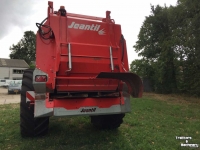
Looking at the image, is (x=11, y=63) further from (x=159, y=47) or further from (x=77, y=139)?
(x=77, y=139)

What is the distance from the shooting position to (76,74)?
13.4ft

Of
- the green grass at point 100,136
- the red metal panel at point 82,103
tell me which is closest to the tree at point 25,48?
the green grass at point 100,136

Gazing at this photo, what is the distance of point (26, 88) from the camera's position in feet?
14.6

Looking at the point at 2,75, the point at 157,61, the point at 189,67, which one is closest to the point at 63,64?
the point at 189,67

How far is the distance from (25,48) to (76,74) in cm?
6688

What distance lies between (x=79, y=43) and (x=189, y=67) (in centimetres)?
1516

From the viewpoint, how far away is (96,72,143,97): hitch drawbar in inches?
144

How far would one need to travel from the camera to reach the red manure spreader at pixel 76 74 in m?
3.83

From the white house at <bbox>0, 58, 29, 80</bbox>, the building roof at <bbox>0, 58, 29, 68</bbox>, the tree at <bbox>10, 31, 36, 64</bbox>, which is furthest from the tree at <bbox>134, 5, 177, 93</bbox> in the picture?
the tree at <bbox>10, 31, 36, 64</bbox>

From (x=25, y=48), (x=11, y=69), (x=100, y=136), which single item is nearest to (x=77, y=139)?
(x=100, y=136)

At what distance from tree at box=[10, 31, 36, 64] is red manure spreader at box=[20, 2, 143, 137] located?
6350cm

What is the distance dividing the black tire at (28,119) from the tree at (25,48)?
6321 cm

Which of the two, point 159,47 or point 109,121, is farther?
point 159,47

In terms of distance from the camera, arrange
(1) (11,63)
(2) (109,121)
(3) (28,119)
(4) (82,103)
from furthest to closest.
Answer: (1) (11,63)
(2) (109,121)
(3) (28,119)
(4) (82,103)
